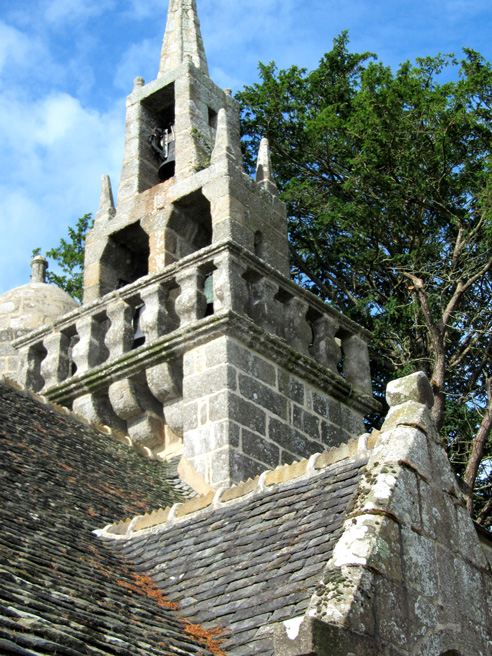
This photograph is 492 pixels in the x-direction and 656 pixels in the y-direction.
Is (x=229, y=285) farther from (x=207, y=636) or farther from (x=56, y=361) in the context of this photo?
(x=207, y=636)

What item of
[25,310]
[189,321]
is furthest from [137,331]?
[25,310]

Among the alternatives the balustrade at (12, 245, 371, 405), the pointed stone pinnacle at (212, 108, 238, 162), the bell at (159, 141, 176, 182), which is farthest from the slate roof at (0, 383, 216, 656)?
the bell at (159, 141, 176, 182)

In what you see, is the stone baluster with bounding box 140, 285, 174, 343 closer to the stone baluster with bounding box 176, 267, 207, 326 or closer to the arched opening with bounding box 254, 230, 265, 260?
the stone baluster with bounding box 176, 267, 207, 326

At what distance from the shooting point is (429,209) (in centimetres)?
1543

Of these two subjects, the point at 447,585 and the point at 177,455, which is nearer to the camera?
the point at 447,585

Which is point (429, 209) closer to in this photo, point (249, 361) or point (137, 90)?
point (137, 90)

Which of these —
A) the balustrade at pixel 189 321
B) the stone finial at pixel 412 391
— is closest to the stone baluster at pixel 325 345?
the balustrade at pixel 189 321

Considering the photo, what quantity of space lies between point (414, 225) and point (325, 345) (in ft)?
15.0

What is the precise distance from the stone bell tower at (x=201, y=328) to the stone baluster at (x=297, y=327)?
0.02 meters

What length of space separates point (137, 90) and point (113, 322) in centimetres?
421

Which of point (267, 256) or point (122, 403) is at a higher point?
point (267, 256)

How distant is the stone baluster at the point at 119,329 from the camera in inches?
450

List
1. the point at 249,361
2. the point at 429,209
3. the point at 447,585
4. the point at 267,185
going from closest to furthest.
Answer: the point at 447,585
the point at 249,361
the point at 267,185
the point at 429,209

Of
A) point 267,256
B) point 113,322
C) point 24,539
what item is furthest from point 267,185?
point 24,539
